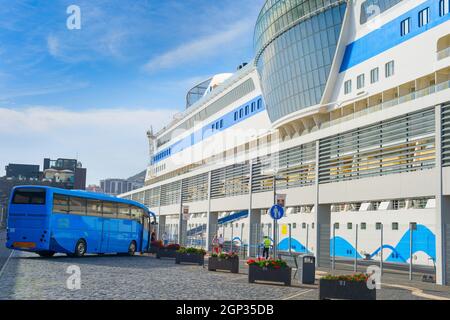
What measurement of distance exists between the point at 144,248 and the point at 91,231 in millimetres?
7647

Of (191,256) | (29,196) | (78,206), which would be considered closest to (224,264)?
(191,256)

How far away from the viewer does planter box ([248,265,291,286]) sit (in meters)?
18.5

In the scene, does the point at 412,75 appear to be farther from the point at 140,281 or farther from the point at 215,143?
the point at 215,143

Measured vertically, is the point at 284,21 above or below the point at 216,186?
above

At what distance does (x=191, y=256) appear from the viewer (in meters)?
28.1

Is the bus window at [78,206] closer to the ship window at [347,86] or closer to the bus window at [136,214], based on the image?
the bus window at [136,214]

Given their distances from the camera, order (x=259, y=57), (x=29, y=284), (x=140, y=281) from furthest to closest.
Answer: (x=259, y=57)
(x=140, y=281)
(x=29, y=284)

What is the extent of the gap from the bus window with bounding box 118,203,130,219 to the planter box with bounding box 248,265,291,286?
50.5 feet

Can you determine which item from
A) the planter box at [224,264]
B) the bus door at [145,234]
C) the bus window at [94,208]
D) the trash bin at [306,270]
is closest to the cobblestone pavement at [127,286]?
the trash bin at [306,270]

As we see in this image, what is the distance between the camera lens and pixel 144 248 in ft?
121

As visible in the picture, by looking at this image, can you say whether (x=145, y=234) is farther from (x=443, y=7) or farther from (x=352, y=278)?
(x=352, y=278)

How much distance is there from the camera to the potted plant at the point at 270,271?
1856 centimetres

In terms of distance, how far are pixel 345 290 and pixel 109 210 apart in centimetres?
1960
